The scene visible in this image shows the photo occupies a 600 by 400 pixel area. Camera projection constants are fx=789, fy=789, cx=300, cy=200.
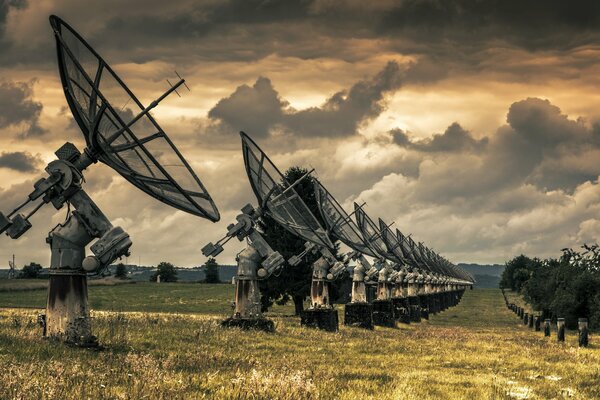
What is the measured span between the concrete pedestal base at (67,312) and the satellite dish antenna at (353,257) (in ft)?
93.7

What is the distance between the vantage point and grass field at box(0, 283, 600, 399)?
14.1 m

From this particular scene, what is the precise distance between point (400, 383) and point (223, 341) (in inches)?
325

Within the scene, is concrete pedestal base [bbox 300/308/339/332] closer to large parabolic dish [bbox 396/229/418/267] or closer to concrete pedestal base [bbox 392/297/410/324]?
concrete pedestal base [bbox 392/297/410/324]

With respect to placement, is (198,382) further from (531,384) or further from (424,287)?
(424,287)

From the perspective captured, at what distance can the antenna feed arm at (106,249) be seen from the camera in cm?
1891

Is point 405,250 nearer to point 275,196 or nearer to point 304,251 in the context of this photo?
point 304,251

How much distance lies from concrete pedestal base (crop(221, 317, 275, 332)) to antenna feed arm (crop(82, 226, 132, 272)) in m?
13.5

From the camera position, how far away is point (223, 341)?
25125 millimetres

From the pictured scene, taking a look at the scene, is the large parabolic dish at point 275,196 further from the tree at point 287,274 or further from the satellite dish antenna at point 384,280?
the tree at point 287,274

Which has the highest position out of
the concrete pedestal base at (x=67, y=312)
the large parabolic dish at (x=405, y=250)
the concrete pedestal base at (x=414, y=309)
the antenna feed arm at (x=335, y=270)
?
the large parabolic dish at (x=405, y=250)

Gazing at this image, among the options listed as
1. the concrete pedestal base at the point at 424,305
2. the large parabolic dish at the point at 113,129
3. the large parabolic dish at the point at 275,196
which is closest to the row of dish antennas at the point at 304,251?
the large parabolic dish at the point at 275,196

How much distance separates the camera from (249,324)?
32062 mm

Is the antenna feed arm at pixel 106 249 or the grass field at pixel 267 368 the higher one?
the antenna feed arm at pixel 106 249

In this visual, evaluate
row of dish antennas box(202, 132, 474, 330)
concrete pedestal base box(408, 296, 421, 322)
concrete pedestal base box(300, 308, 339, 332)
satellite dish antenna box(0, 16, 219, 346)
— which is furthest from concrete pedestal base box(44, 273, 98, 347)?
concrete pedestal base box(408, 296, 421, 322)
